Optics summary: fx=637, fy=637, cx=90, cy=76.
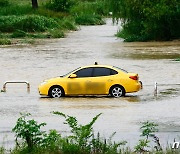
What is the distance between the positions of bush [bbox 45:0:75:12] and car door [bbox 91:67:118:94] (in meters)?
70.6

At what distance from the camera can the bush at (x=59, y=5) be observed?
97812mm

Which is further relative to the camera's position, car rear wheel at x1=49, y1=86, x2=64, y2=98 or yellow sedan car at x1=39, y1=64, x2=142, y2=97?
car rear wheel at x1=49, y1=86, x2=64, y2=98

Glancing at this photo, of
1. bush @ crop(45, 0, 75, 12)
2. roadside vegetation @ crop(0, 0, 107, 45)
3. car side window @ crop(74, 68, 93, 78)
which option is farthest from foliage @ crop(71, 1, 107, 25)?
car side window @ crop(74, 68, 93, 78)

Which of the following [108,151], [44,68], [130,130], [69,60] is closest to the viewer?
[108,151]

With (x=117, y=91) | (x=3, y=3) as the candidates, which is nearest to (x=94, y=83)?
(x=117, y=91)

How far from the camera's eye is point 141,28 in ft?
200

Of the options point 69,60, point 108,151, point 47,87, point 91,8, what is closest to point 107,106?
point 47,87

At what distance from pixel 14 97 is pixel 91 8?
248 ft

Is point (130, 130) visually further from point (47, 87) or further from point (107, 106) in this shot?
point (47, 87)

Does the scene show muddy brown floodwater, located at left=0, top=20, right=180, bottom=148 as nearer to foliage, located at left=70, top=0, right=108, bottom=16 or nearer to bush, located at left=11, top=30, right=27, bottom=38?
bush, located at left=11, top=30, right=27, bottom=38

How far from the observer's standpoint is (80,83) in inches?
1094

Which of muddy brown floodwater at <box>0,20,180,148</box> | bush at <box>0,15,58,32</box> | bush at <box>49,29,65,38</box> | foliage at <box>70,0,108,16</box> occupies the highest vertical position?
foliage at <box>70,0,108,16</box>

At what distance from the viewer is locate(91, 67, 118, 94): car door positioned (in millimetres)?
27703

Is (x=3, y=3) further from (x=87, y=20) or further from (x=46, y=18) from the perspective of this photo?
(x=46, y=18)
